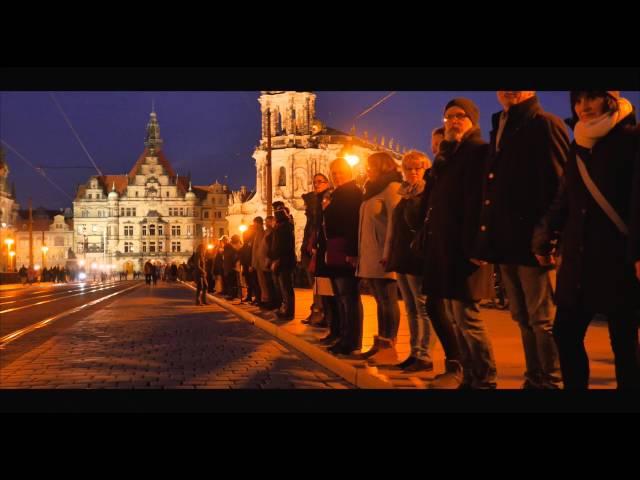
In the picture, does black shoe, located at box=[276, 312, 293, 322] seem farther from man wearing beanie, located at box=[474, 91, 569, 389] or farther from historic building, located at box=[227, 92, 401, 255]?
historic building, located at box=[227, 92, 401, 255]

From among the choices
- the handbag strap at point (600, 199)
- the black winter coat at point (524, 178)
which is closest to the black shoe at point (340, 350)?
the black winter coat at point (524, 178)

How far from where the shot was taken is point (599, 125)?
4434 millimetres

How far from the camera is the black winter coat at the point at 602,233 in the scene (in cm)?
434

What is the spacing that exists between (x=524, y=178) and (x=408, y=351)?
3604 mm

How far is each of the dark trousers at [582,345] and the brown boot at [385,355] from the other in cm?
261

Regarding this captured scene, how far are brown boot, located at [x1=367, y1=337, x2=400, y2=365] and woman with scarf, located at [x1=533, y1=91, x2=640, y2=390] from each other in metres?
2.70

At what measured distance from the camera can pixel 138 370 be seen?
794cm

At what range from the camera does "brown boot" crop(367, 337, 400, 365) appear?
23.6 ft

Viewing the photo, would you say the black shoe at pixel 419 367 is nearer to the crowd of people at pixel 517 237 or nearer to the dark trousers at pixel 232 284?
the crowd of people at pixel 517 237

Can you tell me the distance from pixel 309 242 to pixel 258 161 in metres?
69.0

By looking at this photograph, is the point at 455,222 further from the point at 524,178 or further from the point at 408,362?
the point at 408,362

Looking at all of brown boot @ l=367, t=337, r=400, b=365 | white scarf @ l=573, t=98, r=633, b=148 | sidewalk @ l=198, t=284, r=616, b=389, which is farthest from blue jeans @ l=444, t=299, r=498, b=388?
brown boot @ l=367, t=337, r=400, b=365

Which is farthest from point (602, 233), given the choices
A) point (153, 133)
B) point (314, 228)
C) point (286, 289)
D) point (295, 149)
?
point (153, 133)
